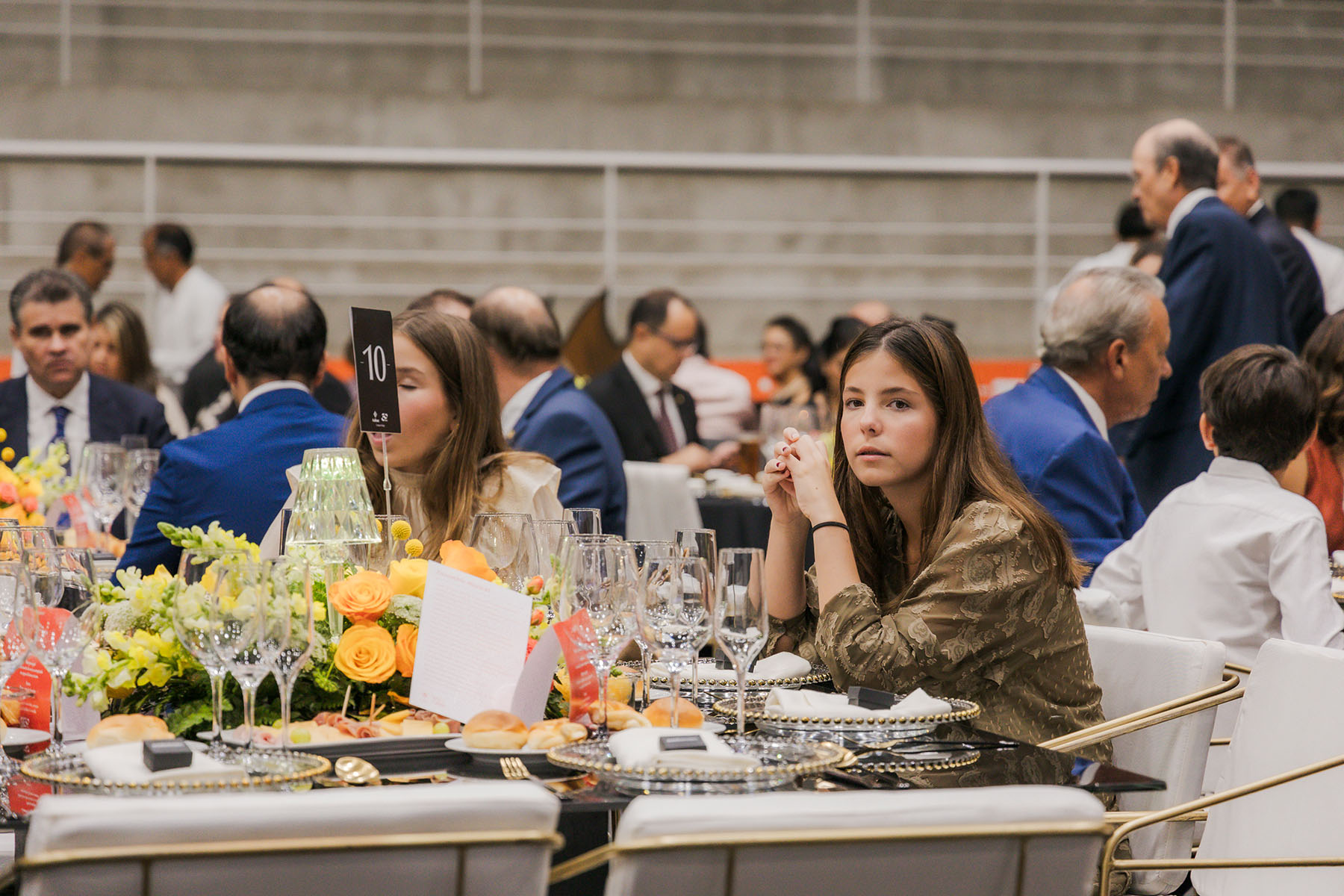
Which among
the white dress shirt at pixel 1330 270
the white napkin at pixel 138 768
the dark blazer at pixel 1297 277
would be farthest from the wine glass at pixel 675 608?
the white dress shirt at pixel 1330 270

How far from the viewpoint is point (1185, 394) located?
473 centimetres

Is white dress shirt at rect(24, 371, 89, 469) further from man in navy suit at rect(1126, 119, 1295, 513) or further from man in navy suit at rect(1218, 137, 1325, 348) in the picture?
man in navy suit at rect(1218, 137, 1325, 348)

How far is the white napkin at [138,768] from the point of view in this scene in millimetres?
1438

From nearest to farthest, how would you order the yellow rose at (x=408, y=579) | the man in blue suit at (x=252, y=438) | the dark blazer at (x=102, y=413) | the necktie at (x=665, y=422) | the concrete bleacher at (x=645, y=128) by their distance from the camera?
1. the yellow rose at (x=408, y=579)
2. the man in blue suit at (x=252, y=438)
3. the dark blazer at (x=102, y=413)
4. the necktie at (x=665, y=422)
5. the concrete bleacher at (x=645, y=128)

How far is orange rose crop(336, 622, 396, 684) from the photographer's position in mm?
1806

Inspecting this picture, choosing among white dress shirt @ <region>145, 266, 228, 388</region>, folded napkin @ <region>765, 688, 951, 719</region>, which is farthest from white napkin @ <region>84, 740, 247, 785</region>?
white dress shirt @ <region>145, 266, 228, 388</region>

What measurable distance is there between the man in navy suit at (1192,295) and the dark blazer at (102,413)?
317cm

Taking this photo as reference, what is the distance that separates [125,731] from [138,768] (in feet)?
0.47

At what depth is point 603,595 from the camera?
1787 millimetres

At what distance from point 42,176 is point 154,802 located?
27.8 feet

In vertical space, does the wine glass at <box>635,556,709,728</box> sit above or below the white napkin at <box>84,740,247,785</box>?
above

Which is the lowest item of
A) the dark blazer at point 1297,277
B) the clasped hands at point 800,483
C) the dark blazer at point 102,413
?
the clasped hands at point 800,483

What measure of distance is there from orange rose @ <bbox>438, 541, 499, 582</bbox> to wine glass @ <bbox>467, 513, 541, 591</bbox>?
0.42 ft

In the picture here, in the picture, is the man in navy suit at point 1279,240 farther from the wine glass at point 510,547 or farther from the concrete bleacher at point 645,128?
the wine glass at point 510,547
